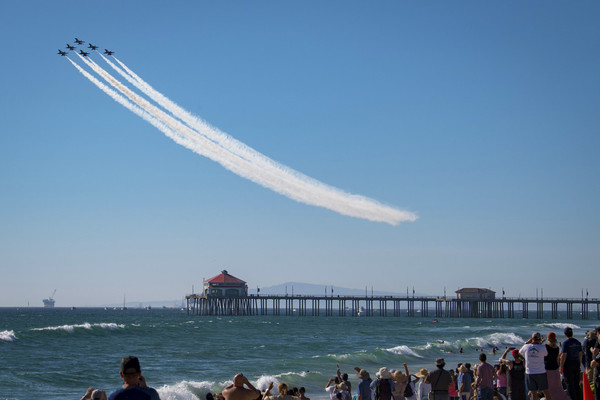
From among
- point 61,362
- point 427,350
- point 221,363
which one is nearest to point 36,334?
point 61,362

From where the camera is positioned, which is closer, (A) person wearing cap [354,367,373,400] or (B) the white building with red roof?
(A) person wearing cap [354,367,373,400]

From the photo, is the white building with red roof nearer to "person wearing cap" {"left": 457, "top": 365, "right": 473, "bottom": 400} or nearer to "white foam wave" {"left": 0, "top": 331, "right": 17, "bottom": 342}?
"white foam wave" {"left": 0, "top": 331, "right": 17, "bottom": 342}

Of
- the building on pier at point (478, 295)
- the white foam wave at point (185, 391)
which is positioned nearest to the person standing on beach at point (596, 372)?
the white foam wave at point (185, 391)

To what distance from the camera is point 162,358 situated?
47.1 meters

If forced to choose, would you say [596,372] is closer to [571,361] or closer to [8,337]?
[571,361]

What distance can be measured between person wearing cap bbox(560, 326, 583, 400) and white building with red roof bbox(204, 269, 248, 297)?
12467 centimetres

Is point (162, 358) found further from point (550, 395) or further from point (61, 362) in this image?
point (550, 395)

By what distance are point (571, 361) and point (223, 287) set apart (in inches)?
4934

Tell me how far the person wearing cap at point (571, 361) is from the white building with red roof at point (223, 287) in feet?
409

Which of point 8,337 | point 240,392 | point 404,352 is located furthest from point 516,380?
point 8,337

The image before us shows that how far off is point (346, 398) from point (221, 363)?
29.1m

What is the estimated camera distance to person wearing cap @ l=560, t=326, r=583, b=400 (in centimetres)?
1368

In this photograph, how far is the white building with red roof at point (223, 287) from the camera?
13662 cm

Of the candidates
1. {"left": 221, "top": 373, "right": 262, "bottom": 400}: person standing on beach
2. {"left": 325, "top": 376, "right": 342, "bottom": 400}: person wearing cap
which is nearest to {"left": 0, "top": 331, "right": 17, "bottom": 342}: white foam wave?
{"left": 325, "top": 376, "right": 342, "bottom": 400}: person wearing cap
